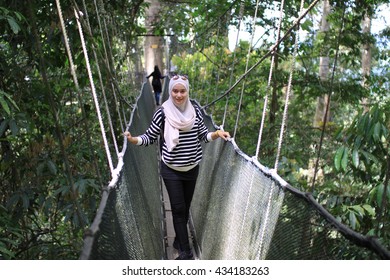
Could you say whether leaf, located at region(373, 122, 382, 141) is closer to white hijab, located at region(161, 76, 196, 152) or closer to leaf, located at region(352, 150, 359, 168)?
leaf, located at region(352, 150, 359, 168)

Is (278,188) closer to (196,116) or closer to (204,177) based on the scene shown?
(196,116)

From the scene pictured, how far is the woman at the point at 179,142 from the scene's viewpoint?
235cm

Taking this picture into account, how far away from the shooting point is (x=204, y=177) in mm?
3078

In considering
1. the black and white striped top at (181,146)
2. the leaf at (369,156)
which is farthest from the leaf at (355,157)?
the black and white striped top at (181,146)

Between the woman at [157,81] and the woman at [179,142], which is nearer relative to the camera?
the woman at [179,142]

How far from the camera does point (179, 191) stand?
2420mm

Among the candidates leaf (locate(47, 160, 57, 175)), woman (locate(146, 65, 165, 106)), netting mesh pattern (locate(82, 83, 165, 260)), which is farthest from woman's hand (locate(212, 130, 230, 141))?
woman (locate(146, 65, 165, 106))

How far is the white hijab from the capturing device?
2338 mm

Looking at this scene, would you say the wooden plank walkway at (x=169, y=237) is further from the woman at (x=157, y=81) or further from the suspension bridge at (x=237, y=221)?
the woman at (x=157, y=81)

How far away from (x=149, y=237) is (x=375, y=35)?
11.8 ft

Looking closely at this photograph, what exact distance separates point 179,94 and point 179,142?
20 cm

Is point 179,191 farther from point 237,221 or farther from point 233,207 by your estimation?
point 237,221

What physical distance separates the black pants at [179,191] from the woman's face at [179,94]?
29 centimetres
